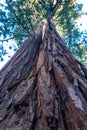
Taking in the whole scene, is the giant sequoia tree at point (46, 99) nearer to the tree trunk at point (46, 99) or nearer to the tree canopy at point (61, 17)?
the tree trunk at point (46, 99)

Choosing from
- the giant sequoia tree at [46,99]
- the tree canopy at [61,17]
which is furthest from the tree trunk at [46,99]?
the tree canopy at [61,17]

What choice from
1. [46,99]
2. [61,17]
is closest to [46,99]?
[46,99]

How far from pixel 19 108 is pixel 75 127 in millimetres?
932

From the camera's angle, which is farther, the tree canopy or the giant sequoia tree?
the tree canopy

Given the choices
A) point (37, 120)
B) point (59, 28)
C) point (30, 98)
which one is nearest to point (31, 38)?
point (30, 98)

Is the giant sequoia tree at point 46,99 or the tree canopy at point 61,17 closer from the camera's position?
the giant sequoia tree at point 46,99

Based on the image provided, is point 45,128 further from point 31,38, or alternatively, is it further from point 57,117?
point 31,38

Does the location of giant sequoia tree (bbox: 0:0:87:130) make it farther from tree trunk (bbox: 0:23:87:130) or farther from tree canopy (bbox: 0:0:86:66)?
tree canopy (bbox: 0:0:86:66)

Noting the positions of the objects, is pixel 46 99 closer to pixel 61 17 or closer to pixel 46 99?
pixel 46 99

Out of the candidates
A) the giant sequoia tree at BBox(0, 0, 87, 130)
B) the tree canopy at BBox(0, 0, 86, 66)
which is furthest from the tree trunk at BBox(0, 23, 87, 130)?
the tree canopy at BBox(0, 0, 86, 66)

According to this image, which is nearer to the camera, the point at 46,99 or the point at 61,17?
the point at 46,99

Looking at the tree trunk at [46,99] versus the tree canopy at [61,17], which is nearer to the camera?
the tree trunk at [46,99]

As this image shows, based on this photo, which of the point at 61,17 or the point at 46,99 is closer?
the point at 46,99

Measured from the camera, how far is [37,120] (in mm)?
2592
